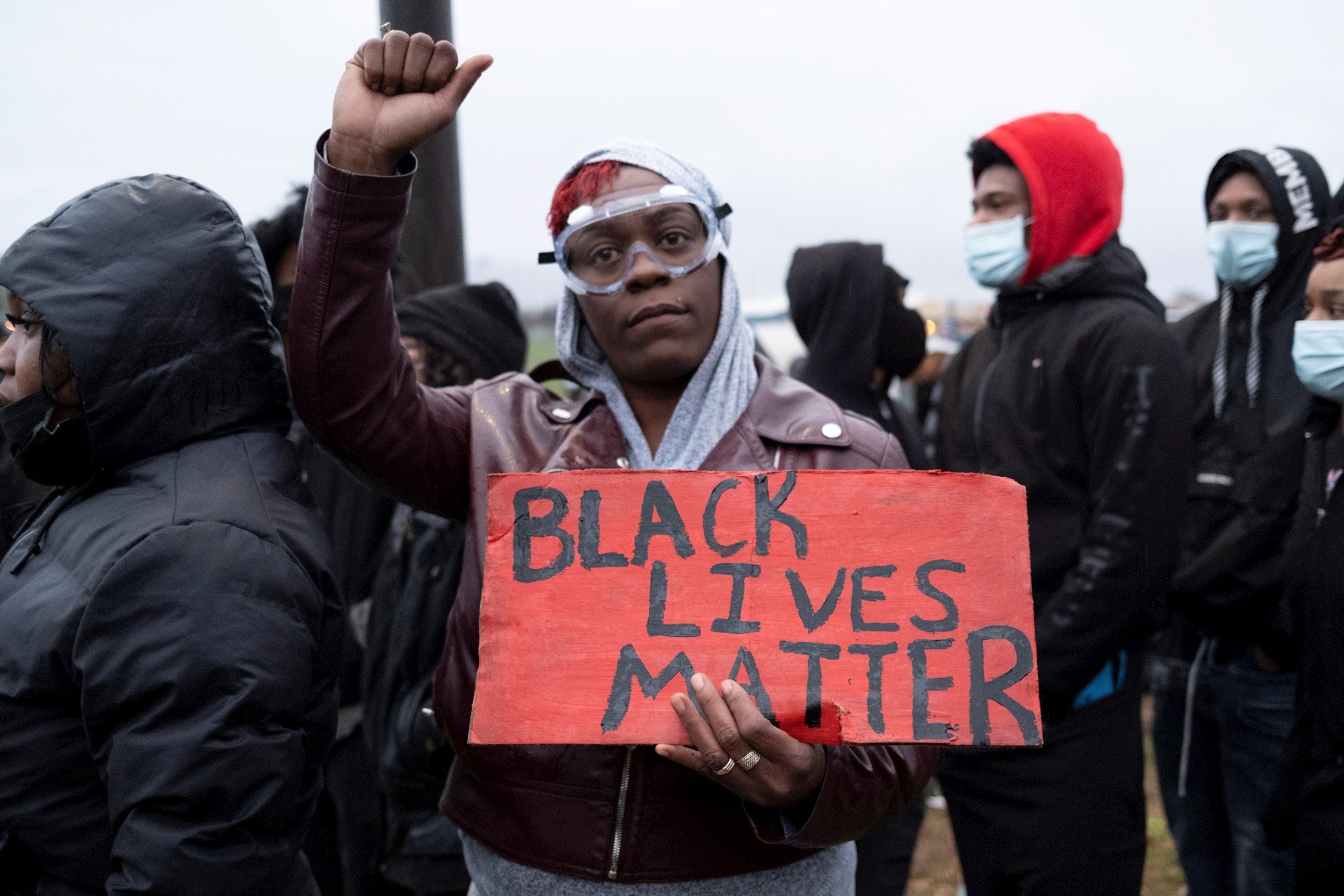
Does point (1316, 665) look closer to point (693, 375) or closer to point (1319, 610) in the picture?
point (1319, 610)

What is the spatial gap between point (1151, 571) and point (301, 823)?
2215 millimetres

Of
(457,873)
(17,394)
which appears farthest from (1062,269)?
(17,394)

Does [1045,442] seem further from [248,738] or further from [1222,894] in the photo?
[248,738]

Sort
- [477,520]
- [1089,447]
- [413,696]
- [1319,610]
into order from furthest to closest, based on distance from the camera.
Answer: [1089,447] → [413,696] → [1319,610] → [477,520]

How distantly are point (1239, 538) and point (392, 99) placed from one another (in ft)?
9.31

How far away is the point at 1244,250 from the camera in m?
3.72

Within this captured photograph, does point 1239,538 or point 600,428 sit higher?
point 600,428

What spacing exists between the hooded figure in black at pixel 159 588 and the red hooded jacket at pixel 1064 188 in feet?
7.85

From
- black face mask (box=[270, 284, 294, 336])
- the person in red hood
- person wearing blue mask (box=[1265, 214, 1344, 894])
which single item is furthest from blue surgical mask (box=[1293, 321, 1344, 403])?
black face mask (box=[270, 284, 294, 336])

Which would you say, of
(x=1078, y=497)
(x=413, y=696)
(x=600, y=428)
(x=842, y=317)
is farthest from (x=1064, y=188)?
(x=413, y=696)

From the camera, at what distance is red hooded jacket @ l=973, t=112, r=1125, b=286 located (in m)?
3.41

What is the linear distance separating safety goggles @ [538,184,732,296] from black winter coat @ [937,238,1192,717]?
58.0 inches

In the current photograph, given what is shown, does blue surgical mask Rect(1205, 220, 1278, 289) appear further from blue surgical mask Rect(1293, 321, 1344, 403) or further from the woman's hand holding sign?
the woman's hand holding sign

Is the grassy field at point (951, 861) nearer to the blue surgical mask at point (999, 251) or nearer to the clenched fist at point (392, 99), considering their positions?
the blue surgical mask at point (999, 251)
